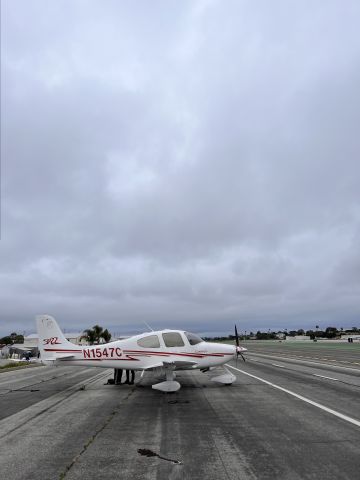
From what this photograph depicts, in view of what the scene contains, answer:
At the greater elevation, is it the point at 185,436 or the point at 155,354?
the point at 155,354

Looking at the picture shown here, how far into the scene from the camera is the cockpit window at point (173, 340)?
1756 centimetres

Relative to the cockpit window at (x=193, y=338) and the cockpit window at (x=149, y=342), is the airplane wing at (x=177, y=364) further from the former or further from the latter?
the cockpit window at (x=193, y=338)

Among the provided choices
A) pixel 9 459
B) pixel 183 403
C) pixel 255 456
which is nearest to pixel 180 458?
pixel 255 456

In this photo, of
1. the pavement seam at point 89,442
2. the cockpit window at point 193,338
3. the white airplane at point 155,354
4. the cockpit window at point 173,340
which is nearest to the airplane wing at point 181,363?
the white airplane at point 155,354

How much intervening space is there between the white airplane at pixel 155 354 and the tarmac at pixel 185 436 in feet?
6.57

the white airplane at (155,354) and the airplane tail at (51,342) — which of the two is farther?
the airplane tail at (51,342)

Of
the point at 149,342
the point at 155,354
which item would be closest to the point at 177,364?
the point at 155,354

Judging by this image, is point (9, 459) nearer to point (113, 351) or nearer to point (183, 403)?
point (183, 403)

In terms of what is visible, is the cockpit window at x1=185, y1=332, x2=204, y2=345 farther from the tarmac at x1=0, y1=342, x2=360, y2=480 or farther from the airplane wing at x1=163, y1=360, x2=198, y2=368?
the tarmac at x1=0, y1=342, x2=360, y2=480

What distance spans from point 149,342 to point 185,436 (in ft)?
30.3

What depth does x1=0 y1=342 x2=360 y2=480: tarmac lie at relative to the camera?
6281 millimetres

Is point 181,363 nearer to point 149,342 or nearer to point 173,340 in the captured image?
point 173,340

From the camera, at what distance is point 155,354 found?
1736 cm

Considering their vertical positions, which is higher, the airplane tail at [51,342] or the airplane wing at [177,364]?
the airplane tail at [51,342]
